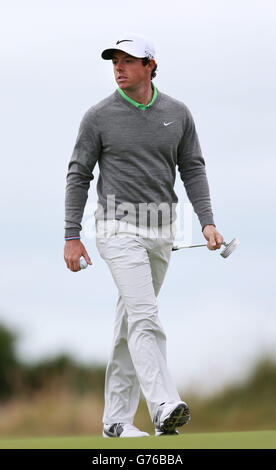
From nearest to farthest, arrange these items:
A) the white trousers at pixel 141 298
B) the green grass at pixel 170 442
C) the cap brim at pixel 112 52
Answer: the green grass at pixel 170 442 → the white trousers at pixel 141 298 → the cap brim at pixel 112 52

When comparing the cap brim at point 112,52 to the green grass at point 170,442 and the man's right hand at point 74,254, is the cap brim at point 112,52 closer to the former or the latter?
the man's right hand at point 74,254

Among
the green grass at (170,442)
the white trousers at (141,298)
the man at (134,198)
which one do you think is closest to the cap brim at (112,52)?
the man at (134,198)

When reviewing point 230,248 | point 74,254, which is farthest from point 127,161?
point 230,248

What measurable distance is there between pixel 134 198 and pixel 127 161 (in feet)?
0.91

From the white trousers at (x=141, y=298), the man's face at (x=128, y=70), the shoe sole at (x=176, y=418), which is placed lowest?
the shoe sole at (x=176, y=418)

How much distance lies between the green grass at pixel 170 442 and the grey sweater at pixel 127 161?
1.56m

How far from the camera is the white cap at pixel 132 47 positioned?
6.96 m

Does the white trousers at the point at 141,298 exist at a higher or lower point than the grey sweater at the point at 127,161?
lower

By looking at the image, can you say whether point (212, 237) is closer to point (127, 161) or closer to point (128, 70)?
point (127, 161)

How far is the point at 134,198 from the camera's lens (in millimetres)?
6996

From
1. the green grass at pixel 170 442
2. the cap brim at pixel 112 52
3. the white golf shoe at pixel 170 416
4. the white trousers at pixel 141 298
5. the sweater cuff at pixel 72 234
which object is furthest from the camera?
the sweater cuff at pixel 72 234

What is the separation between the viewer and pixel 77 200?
714cm
